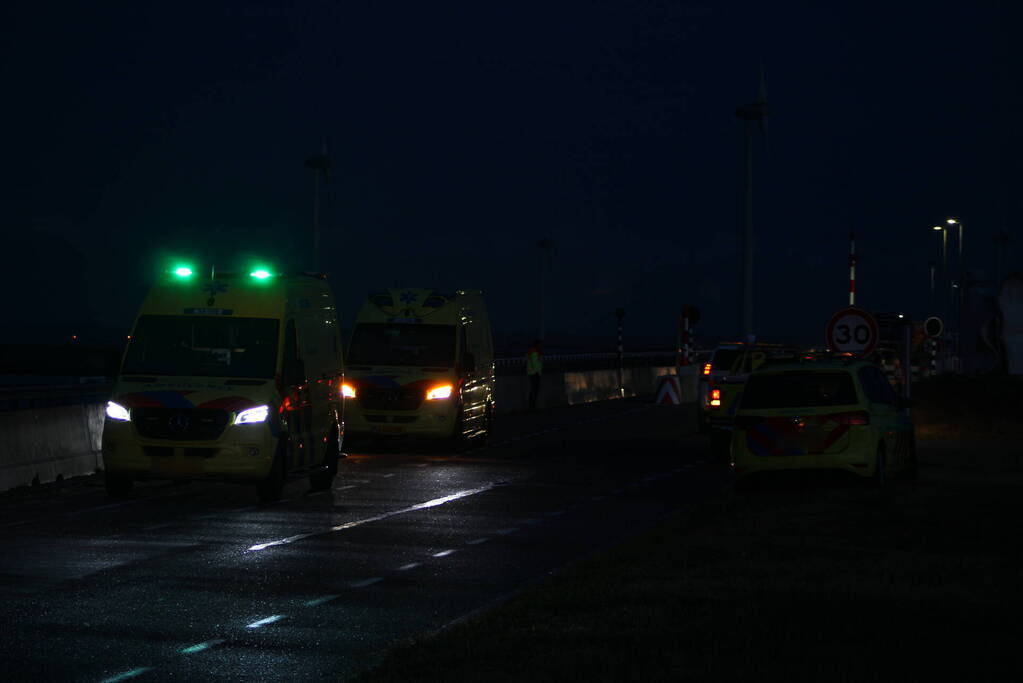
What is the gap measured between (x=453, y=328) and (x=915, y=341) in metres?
47.6

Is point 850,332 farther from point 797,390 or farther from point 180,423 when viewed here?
point 180,423

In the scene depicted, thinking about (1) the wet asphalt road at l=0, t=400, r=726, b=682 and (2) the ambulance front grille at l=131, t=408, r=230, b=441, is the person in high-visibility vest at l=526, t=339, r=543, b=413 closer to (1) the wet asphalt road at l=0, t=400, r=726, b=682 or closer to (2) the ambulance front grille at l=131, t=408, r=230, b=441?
(1) the wet asphalt road at l=0, t=400, r=726, b=682

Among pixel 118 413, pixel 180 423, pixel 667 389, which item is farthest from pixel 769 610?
pixel 667 389

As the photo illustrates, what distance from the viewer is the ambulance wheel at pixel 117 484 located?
1856 centimetres

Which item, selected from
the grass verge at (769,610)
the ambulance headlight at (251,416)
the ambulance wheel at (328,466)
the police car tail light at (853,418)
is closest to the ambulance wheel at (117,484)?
the ambulance headlight at (251,416)

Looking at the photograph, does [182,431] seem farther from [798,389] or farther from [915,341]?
[915,341]

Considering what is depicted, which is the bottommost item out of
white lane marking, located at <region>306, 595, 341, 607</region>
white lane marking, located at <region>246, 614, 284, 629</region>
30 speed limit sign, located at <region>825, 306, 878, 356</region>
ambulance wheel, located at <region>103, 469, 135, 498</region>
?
white lane marking, located at <region>306, 595, 341, 607</region>

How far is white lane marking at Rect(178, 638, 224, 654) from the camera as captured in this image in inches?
364

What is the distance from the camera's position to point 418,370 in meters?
27.2

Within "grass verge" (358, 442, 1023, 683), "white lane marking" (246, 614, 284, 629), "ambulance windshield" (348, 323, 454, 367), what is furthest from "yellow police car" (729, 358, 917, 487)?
"white lane marking" (246, 614, 284, 629)

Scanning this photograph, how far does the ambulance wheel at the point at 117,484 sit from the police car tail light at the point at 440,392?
848cm

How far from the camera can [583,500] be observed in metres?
19.2

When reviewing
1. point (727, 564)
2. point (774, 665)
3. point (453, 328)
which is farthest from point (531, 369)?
point (774, 665)

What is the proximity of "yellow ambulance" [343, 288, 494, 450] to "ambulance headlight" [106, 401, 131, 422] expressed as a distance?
808 cm
